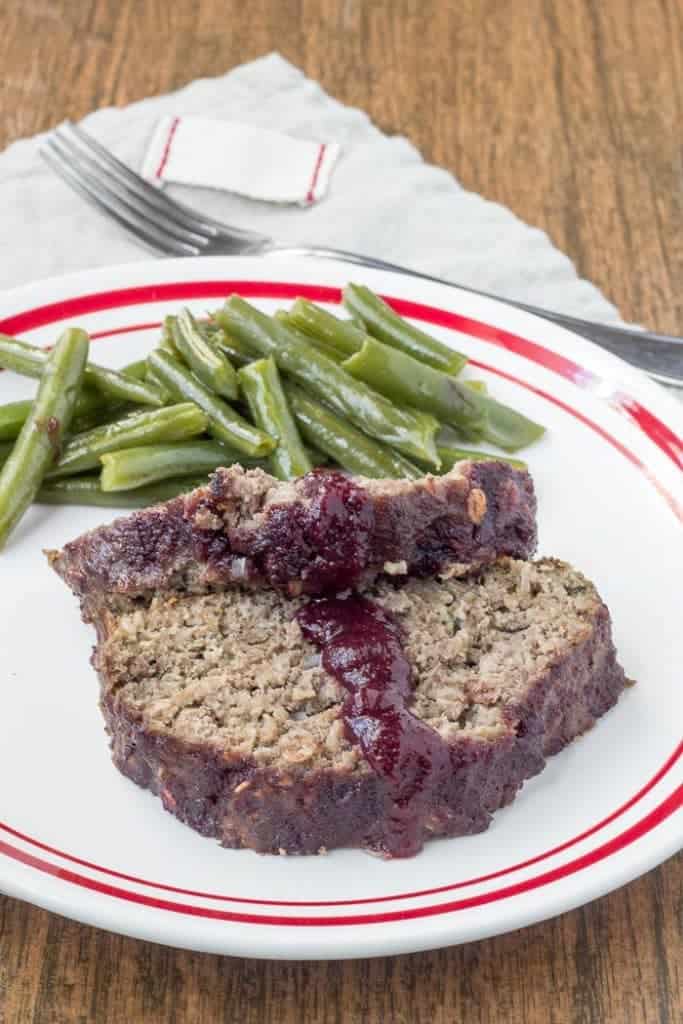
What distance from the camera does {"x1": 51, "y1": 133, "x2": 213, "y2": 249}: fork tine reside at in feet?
21.9

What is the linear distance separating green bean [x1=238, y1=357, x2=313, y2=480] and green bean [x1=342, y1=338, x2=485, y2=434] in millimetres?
321

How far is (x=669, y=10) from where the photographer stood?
28.5 ft

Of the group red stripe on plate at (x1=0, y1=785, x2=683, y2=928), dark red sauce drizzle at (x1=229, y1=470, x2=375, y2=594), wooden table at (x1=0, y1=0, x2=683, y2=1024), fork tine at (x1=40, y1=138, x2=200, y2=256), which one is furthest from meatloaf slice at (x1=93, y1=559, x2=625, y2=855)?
wooden table at (x1=0, y1=0, x2=683, y2=1024)

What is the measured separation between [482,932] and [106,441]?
2.36m

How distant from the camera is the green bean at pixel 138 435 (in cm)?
505

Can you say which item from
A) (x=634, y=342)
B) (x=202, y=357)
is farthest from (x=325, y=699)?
(x=634, y=342)

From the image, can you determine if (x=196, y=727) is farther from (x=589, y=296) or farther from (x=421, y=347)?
(x=589, y=296)

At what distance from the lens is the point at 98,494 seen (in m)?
5.07

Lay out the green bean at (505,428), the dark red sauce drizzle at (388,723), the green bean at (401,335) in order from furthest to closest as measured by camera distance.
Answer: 1. the green bean at (401,335)
2. the green bean at (505,428)
3. the dark red sauce drizzle at (388,723)

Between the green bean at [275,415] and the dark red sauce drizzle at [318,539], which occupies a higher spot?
the dark red sauce drizzle at [318,539]

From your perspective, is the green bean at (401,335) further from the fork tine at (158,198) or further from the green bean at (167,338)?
the fork tine at (158,198)

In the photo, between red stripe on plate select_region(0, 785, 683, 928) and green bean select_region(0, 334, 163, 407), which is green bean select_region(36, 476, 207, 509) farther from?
red stripe on plate select_region(0, 785, 683, 928)

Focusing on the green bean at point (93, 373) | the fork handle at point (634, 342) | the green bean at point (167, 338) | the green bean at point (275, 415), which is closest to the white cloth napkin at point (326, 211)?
the fork handle at point (634, 342)

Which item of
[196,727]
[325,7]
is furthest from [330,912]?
[325,7]
